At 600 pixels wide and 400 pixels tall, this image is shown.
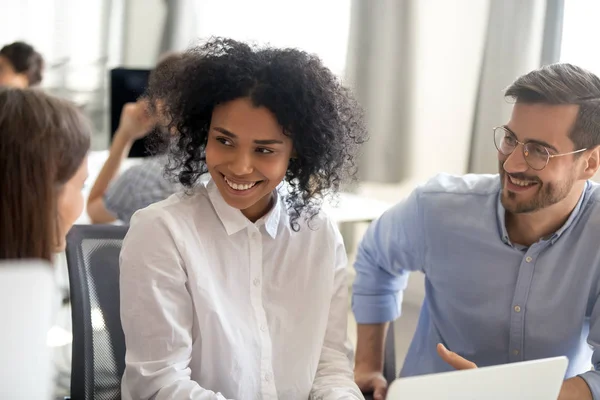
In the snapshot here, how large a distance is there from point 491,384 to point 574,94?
843 mm

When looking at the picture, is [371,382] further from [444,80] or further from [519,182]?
[444,80]

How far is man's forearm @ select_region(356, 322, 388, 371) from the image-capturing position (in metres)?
1.79

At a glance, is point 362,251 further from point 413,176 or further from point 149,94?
point 413,176

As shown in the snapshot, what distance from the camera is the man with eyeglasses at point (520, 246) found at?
1.61 metres

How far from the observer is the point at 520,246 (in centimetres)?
169

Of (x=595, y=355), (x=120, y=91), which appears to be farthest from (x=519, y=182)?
(x=120, y=91)

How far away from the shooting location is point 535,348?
1642mm

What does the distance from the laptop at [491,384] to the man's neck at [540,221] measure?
646mm

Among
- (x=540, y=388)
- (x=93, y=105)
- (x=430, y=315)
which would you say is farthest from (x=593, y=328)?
(x=93, y=105)

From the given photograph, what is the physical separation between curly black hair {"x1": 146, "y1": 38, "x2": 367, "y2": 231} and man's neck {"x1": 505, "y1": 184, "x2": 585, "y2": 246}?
0.41 m

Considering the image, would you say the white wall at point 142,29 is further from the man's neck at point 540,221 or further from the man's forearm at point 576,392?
the man's forearm at point 576,392

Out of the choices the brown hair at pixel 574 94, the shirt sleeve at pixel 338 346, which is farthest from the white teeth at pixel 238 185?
the brown hair at pixel 574 94

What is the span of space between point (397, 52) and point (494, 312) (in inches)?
77.7

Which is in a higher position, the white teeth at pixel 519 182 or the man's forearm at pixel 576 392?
the white teeth at pixel 519 182
